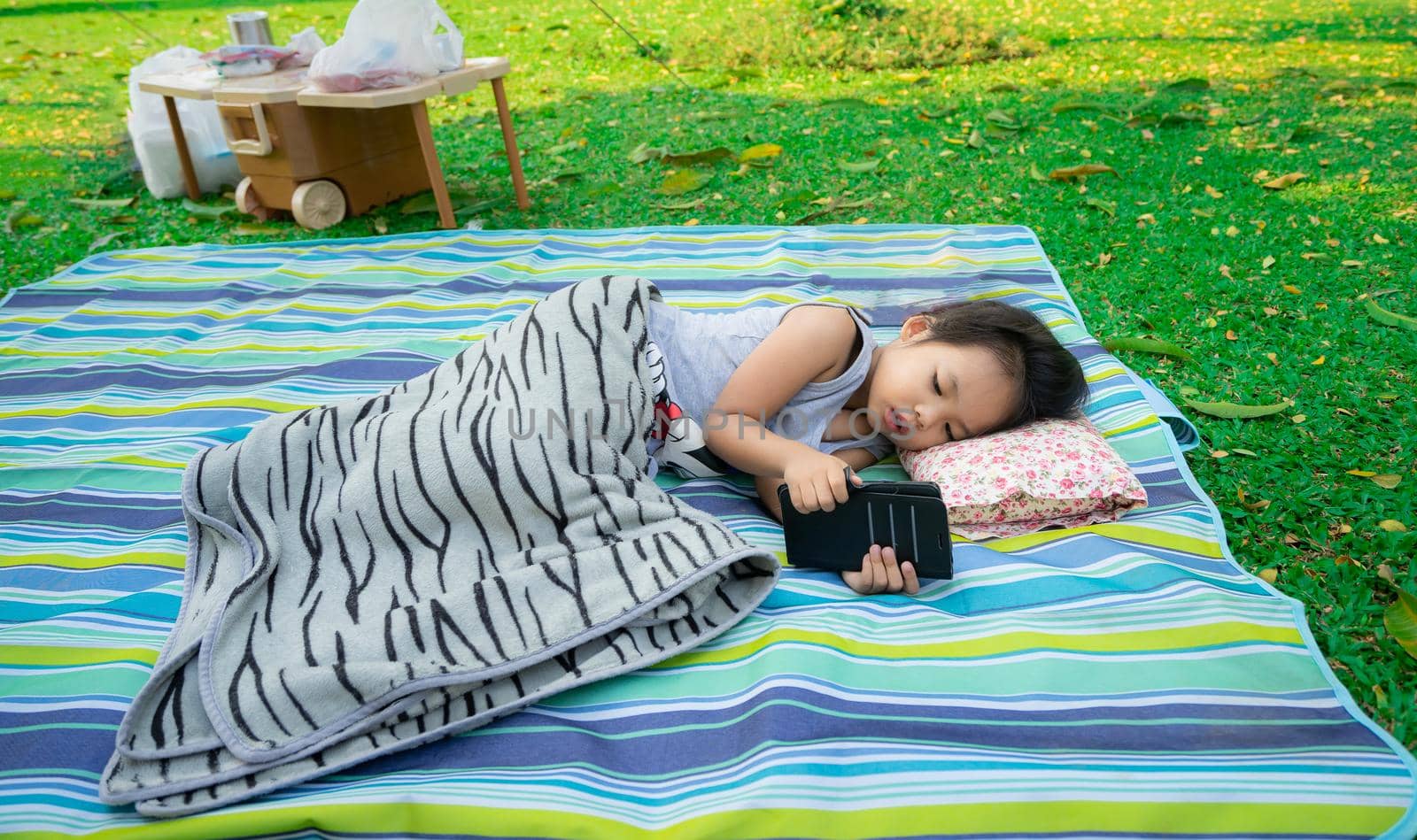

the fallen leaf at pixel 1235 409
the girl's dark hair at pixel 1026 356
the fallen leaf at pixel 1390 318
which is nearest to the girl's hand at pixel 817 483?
the girl's dark hair at pixel 1026 356

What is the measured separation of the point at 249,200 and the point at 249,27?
80 cm

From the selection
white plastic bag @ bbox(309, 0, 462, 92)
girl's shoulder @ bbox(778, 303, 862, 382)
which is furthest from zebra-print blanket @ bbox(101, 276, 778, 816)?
white plastic bag @ bbox(309, 0, 462, 92)

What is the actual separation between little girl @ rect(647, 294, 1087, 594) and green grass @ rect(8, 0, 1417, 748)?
62 cm

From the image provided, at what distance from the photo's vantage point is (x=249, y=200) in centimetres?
433

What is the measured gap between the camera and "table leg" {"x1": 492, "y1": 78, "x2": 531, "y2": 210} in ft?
13.7

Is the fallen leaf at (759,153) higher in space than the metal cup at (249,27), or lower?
lower

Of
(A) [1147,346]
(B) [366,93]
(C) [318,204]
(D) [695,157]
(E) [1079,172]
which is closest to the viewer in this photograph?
(A) [1147,346]

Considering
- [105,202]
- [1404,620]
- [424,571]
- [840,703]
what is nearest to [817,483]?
[840,703]

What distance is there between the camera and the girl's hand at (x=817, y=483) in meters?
1.82

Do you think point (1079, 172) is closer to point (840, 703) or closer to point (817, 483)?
point (817, 483)

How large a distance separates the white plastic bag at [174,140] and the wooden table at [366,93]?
8.6 inches

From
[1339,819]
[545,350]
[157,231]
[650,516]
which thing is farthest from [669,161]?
[1339,819]

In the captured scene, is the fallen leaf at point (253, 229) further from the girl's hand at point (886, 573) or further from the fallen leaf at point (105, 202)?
the girl's hand at point (886, 573)

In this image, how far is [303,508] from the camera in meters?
1.87
